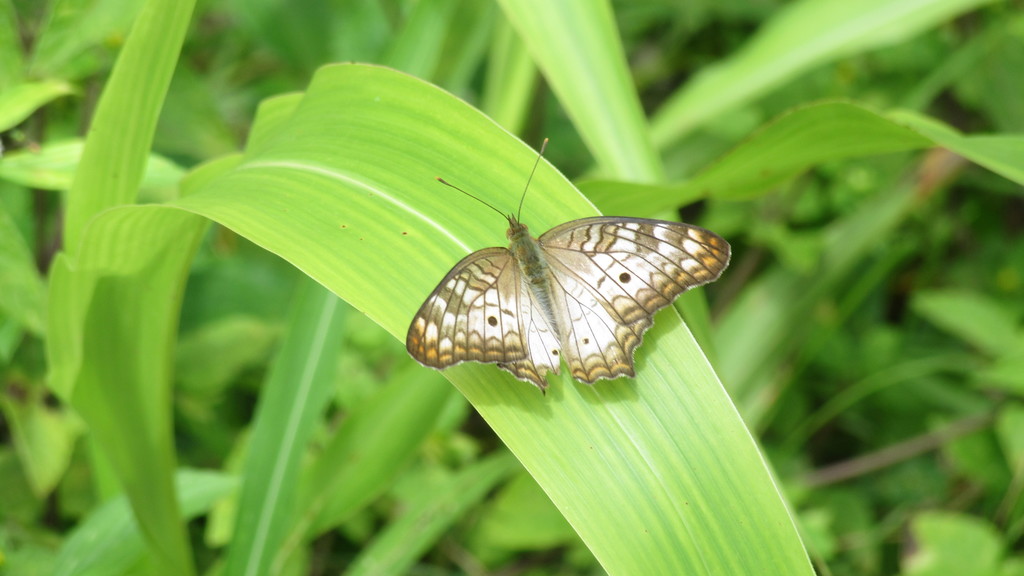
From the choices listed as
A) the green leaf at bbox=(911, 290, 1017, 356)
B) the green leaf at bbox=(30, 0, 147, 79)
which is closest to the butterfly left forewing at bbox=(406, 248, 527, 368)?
the green leaf at bbox=(30, 0, 147, 79)

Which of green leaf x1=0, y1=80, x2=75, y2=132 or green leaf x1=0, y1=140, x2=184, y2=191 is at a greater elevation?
green leaf x1=0, y1=80, x2=75, y2=132

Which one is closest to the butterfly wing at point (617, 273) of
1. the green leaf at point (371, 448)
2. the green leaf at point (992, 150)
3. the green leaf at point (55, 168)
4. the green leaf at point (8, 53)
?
the green leaf at point (992, 150)

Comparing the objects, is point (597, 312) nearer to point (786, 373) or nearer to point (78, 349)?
point (78, 349)

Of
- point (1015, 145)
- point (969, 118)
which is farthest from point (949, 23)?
point (1015, 145)

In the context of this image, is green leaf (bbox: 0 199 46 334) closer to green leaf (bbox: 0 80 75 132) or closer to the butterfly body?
green leaf (bbox: 0 80 75 132)

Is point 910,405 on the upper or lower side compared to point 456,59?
lower

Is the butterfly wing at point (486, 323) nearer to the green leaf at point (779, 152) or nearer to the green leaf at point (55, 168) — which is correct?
the green leaf at point (779, 152)
